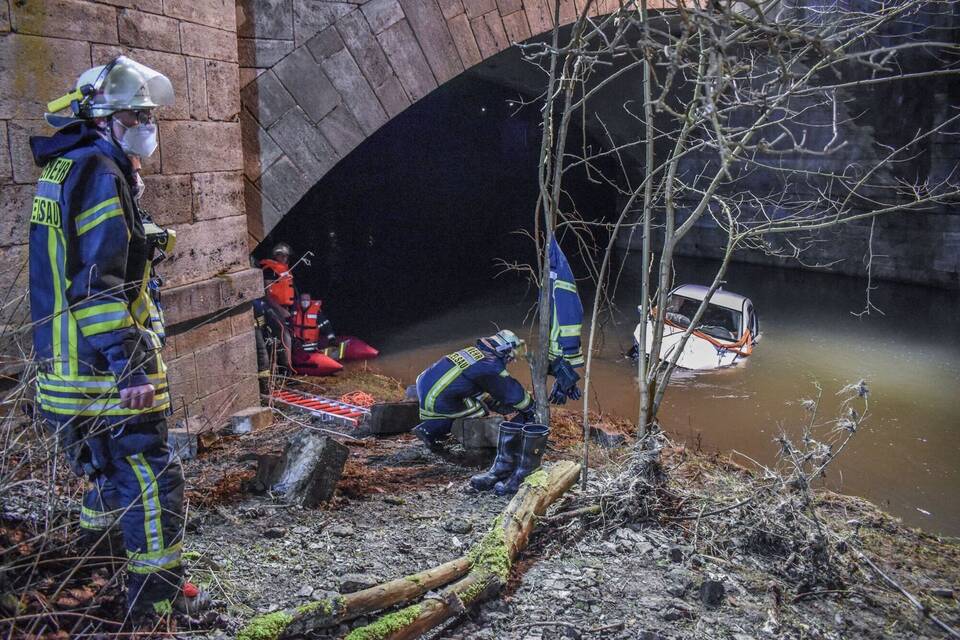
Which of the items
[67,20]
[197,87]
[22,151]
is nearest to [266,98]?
[197,87]

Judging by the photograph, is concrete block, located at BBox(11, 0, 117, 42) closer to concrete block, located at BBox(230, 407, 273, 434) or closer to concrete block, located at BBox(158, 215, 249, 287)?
concrete block, located at BBox(158, 215, 249, 287)

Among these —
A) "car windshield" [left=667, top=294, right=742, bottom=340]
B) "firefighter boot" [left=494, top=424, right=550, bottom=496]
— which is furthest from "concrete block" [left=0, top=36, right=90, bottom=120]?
"car windshield" [left=667, top=294, right=742, bottom=340]

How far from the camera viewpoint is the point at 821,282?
17.1 meters

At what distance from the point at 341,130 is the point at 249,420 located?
106 inches

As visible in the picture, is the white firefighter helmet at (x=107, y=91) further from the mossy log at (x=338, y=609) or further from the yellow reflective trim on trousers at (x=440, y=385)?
the yellow reflective trim on trousers at (x=440, y=385)

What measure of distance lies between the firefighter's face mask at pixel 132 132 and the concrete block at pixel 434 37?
4.65 metres

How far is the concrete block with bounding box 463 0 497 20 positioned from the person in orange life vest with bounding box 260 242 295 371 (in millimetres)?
3257

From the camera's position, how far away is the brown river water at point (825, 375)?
7.64m

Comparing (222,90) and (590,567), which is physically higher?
→ (222,90)

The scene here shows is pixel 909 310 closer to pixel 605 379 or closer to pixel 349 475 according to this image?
pixel 605 379

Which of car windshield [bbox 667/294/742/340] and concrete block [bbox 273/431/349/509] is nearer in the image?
concrete block [bbox 273/431/349/509]

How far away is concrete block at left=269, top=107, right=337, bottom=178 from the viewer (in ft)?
21.4

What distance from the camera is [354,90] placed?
22.7 ft

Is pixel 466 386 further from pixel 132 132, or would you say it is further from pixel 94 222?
pixel 94 222
